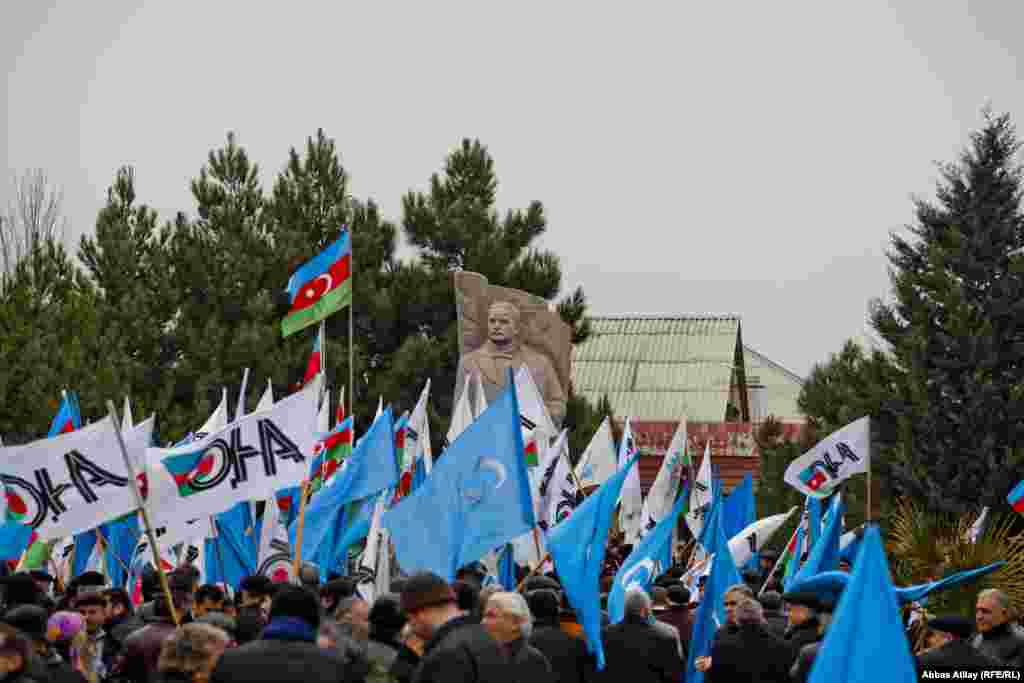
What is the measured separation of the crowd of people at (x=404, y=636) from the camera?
22.7 ft

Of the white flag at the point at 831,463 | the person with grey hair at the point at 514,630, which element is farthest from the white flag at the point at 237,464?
the white flag at the point at 831,463

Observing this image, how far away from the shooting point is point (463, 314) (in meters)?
33.2

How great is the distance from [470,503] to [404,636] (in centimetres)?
367

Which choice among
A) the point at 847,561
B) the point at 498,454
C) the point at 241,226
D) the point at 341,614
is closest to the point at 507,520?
the point at 498,454

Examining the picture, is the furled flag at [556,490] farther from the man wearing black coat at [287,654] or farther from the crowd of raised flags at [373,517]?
the man wearing black coat at [287,654]

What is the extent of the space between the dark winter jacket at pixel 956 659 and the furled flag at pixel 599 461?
14.2 metres

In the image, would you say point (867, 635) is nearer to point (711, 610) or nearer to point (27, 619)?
point (27, 619)

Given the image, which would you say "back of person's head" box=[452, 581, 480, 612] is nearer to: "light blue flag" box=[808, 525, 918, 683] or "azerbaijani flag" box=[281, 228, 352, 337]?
"light blue flag" box=[808, 525, 918, 683]

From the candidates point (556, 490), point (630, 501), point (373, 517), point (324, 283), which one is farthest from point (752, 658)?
point (630, 501)

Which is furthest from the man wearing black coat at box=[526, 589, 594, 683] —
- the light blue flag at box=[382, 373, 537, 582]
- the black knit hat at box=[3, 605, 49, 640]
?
the black knit hat at box=[3, 605, 49, 640]

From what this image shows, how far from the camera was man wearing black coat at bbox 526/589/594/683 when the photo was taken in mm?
10203

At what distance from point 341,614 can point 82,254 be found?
30.1 m

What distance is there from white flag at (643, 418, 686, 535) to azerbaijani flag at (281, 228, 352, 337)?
14.5ft

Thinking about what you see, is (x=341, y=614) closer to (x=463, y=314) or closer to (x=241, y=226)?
(x=463, y=314)
